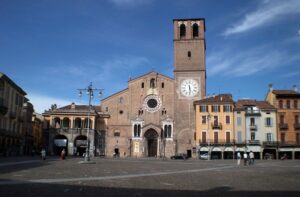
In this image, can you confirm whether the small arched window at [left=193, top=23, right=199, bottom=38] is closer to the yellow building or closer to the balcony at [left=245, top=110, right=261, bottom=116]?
the yellow building

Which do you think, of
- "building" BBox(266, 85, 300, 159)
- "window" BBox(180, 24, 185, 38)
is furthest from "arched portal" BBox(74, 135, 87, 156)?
"building" BBox(266, 85, 300, 159)

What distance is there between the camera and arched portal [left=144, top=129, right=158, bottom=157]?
6906 centimetres

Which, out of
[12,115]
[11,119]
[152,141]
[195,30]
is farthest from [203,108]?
[11,119]

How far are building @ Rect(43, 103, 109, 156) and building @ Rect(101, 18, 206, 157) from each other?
1941 mm

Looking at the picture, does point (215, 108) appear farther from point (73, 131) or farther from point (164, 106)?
point (73, 131)

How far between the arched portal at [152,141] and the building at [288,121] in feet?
73.0

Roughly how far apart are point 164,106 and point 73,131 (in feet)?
59.2

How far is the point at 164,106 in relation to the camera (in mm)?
70312

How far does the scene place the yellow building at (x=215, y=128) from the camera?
63906 mm

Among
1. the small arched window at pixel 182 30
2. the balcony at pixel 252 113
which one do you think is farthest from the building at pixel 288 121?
the small arched window at pixel 182 30

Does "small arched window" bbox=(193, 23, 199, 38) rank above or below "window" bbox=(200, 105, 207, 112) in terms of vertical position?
above

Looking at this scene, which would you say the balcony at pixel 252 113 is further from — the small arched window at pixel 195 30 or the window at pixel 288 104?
the small arched window at pixel 195 30

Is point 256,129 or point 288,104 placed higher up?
point 288,104

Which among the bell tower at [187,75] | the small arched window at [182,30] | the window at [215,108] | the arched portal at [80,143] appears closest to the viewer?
the window at [215,108]
